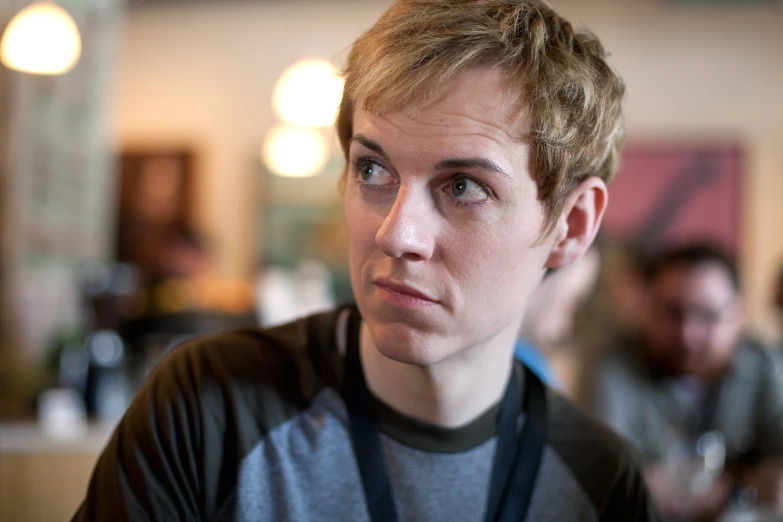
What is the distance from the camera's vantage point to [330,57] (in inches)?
228

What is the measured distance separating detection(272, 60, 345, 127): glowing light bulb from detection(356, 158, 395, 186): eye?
3.30 meters

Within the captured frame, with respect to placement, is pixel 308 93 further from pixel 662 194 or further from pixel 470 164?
pixel 470 164

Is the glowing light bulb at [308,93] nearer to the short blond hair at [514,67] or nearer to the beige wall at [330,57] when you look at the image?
the beige wall at [330,57]

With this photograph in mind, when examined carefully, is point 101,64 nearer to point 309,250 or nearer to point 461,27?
point 309,250

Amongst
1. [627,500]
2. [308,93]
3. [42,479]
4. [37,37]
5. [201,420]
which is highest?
[37,37]

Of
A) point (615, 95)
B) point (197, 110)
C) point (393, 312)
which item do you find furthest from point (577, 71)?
point (197, 110)

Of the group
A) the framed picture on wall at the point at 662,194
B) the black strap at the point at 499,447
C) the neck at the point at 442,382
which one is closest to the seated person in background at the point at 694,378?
the black strap at the point at 499,447

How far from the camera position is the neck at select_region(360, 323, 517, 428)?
44.4 inches

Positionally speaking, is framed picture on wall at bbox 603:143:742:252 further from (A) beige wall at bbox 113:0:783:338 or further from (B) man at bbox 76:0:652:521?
(B) man at bbox 76:0:652:521

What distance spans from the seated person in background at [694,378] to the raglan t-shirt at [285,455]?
4.16 ft

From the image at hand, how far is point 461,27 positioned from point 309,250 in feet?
17.4

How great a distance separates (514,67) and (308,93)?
3.46 m

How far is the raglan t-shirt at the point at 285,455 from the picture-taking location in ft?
3.47

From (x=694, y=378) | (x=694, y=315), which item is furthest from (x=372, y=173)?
(x=694, y=378)
